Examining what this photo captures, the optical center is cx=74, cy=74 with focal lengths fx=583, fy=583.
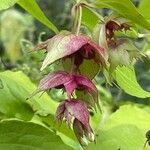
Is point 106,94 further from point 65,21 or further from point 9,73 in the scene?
point 65,21

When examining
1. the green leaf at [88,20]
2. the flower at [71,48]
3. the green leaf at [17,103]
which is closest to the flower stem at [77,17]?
the flower at [71,48]

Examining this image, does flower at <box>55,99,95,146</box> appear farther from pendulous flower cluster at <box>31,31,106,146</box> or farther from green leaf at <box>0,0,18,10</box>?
green leaf at <box>0,0,18,10</box>

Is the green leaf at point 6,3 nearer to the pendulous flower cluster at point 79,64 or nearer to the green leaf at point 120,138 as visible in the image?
the pendulous flower cluster at point 79,64

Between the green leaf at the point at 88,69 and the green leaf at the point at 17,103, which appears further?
the green leaf at the point at 17,103

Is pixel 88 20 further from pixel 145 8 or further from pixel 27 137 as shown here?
pixel 27 137

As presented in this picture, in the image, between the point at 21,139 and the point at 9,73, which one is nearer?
the point at 21,139

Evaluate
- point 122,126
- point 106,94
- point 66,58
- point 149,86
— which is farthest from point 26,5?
point 149,86

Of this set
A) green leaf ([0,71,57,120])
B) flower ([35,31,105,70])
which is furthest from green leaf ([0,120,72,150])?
flower ([35,31,105,70])
